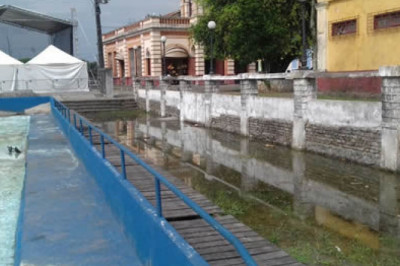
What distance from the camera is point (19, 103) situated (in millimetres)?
28438

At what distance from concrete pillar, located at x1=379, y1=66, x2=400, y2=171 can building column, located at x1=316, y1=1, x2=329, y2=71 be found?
10.0 m

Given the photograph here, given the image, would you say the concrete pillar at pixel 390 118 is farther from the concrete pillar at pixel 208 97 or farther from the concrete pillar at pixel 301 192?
the concrete pillar at pixel 208 97

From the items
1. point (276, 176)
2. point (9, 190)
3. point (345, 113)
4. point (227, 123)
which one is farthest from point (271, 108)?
point (9, 190)

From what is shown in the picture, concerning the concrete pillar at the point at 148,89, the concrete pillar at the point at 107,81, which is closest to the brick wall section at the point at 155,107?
the concrete pillar at the point at 148,89

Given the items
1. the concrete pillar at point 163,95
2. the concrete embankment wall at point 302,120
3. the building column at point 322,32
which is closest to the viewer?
the concrete embankment wall at point 302,120

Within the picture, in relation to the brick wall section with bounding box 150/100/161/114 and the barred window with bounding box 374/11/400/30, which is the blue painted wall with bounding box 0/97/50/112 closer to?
the brick wall section with bounding box 150/100/161/114

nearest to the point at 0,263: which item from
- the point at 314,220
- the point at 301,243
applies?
the point at 301,243

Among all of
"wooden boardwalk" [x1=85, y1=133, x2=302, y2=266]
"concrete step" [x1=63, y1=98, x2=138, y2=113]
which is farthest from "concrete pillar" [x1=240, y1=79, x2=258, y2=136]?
"concrete step" [x1=63, y1=98, x2=138, y2=113]

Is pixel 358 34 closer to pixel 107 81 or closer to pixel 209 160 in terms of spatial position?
pixel 209 160

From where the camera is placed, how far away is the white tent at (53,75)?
35562 millimetres

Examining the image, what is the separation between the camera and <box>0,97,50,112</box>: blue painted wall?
28078mm

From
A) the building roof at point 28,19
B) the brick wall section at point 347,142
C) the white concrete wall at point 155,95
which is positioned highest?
the building roof at point 28,19

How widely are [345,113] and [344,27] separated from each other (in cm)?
852

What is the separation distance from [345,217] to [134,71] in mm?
42846
